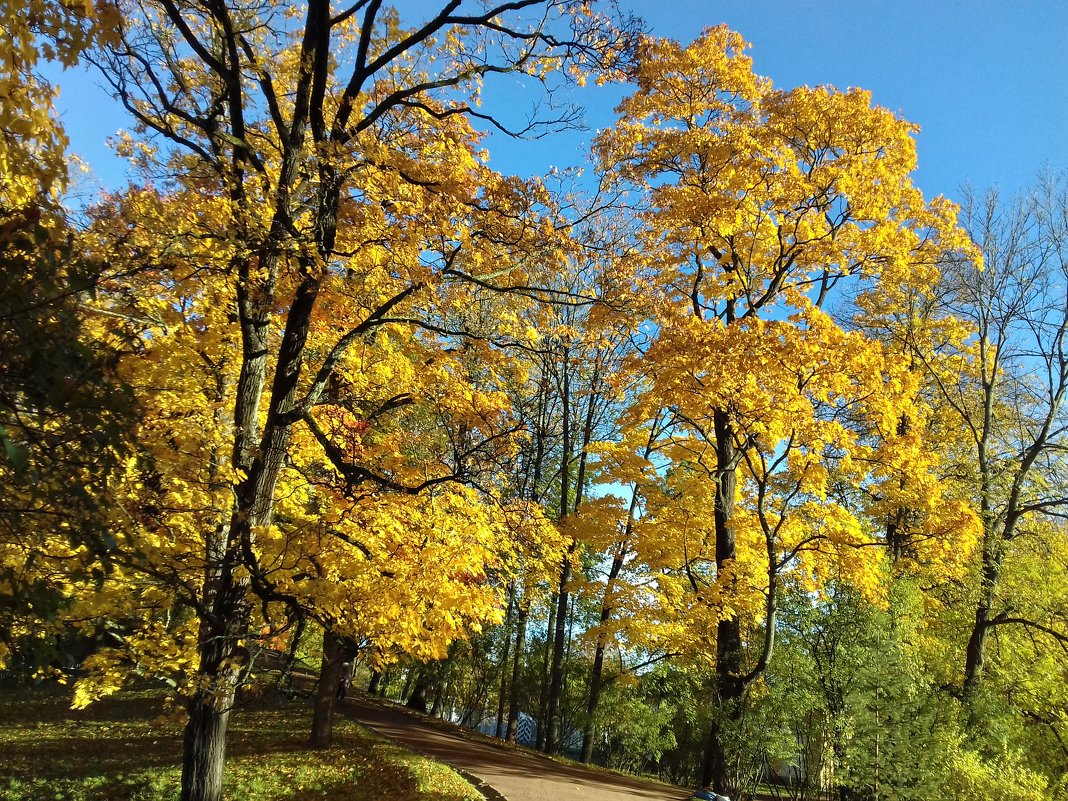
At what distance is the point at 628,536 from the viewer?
1366 centimetres

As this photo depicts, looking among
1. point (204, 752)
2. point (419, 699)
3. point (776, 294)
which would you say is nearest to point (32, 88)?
point (204, 752)

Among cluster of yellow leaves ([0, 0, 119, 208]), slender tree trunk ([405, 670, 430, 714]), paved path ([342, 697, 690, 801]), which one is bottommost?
slender tree trunk ([405, 670, 430, 714])

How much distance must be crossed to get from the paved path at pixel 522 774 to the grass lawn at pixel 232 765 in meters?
0.95

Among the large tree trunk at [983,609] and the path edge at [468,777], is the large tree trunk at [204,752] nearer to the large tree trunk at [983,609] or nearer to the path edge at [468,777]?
the path edge at [468,777]

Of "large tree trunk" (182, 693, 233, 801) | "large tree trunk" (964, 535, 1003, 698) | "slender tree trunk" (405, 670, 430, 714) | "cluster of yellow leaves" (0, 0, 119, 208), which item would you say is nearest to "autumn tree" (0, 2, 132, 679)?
"cluster of yellow leaves" (0, 0, 119, 208)

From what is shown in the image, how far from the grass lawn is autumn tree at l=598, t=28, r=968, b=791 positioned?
507 cm

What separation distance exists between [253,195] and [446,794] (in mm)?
8532

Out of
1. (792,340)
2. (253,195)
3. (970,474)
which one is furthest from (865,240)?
(253,195)

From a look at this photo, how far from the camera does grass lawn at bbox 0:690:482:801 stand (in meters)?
8.86

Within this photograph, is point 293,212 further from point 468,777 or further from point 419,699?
point 419,699

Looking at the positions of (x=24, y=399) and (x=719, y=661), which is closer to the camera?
(x=24, y=399)

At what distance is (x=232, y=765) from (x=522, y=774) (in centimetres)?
512

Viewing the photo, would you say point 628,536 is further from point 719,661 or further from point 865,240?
point 865,240

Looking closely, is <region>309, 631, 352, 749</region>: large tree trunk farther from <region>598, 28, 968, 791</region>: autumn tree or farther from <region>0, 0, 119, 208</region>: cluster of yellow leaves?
<region>0, 0, 119, 208</region>: cluster of yellow leaves
